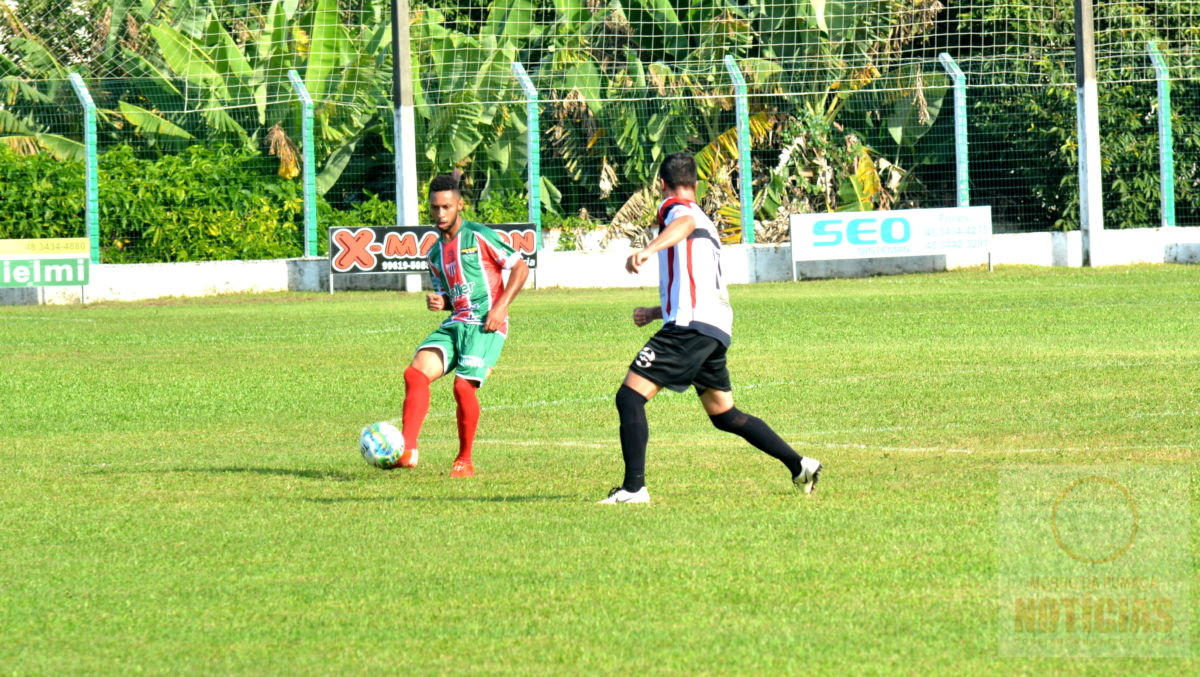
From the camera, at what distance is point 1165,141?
31.3 metres

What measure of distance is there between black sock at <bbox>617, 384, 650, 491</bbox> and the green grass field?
0.18 m

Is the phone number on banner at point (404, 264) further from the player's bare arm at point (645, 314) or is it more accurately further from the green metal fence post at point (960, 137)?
the player's bare arm at point (645, 314)

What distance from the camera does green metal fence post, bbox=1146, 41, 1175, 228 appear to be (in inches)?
1227

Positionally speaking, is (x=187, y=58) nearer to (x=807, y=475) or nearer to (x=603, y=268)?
(x=603, y=268)

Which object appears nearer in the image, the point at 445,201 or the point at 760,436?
the point at 760,436

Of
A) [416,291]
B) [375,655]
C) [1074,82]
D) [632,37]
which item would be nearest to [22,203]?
[416,291]

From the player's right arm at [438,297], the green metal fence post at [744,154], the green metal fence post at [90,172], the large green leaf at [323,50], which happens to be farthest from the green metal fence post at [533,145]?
the player's right arm at [438,297]

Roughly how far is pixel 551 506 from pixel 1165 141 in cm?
2511

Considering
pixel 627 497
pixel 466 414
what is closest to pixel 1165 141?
pixel 466 414

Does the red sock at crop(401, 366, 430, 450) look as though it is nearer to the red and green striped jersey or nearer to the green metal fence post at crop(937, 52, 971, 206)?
A: the red and green striped jersey

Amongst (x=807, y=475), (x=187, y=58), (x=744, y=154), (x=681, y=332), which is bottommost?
(x=807, y=475)

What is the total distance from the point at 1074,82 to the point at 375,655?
95.3ft

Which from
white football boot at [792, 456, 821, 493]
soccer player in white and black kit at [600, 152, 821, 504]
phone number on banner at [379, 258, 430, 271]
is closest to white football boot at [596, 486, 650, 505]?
soccer player in white and black kit at [600, 152, 821, 504]

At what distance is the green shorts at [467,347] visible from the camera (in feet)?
34.5
